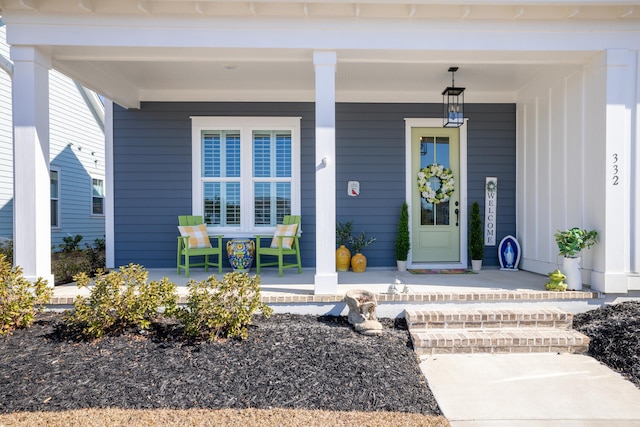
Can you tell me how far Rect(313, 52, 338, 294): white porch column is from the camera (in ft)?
12.7

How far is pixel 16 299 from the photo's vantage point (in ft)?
10.9

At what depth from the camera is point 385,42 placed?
388 centimetres

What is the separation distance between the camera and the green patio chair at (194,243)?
5082mm

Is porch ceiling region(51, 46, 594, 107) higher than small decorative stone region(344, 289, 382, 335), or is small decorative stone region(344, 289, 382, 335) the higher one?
porch ceiling region(51, 46, 594, 107)

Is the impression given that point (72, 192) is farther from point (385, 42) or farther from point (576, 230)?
point (576, 230)

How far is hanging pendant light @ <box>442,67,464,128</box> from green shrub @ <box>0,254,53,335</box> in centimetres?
478

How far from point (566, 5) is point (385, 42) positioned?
64.3 inches

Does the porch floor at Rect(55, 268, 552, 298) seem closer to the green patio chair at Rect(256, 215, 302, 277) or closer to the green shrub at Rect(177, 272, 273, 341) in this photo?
the green patio chair at Rect(256, 215, 302, 277)

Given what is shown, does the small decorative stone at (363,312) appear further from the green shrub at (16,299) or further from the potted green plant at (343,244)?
the green shrub at (16,299)

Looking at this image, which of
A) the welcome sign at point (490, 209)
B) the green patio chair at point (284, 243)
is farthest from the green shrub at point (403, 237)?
the green patio chair at point (284, 243)

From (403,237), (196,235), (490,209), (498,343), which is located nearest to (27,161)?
(196,235)

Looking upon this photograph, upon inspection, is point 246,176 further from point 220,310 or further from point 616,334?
point 616,334

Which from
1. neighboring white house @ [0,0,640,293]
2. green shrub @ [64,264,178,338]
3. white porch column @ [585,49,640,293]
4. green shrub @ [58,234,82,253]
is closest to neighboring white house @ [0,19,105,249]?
green shrub @ [58,234,82,253]

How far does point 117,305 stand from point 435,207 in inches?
167
